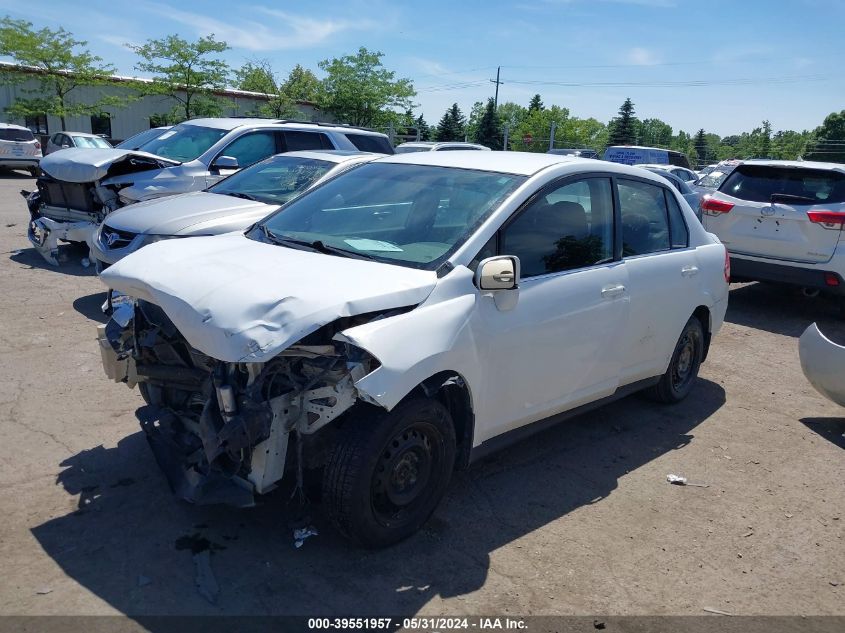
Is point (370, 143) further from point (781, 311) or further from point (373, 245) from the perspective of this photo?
point (373, 245)

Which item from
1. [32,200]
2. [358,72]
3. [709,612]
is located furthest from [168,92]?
[709,612]

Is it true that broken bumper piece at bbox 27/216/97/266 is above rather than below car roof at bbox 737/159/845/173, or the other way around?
below

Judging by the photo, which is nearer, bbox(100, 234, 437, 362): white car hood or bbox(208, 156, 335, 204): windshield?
bbox(100, 234, 437, 362): white car hood

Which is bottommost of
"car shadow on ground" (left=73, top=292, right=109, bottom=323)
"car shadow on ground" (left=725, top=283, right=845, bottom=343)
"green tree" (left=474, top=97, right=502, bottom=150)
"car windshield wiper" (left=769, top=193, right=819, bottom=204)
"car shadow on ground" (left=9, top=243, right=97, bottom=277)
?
"car shadow on ground" (left=725, top=283, right=845, bottom=343)

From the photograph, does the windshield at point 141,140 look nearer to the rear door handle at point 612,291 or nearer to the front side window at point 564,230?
the front side window at point 564,230

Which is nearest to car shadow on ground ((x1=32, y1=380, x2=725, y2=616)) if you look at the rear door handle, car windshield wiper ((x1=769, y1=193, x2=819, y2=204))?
the rear door handle

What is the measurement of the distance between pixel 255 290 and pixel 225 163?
632 centimetres

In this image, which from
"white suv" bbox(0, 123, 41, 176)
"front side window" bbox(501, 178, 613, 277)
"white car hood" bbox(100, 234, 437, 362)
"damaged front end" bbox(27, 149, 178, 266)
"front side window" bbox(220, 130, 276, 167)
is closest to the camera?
"white car hood" bbox(100, 234, 437, 362)

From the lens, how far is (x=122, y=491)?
3939 millimetres

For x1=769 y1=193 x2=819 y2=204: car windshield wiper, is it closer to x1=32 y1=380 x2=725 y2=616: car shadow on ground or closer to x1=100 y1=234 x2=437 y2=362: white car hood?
x1=32 y1=380 x2=725 y2=616: car shadow on ground

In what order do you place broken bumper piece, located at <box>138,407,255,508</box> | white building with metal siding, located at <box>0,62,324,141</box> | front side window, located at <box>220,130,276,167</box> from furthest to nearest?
white building with metal siding, located at <box>0,62,324,141</box> < front side window, located at <box>220,130,276,167</box> < broken bumper piece, located at <box>138,407,255,508</box>

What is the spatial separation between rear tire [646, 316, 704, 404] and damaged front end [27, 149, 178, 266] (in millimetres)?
6514

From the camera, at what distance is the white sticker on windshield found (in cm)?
391

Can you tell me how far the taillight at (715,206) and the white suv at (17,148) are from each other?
21.6 m
